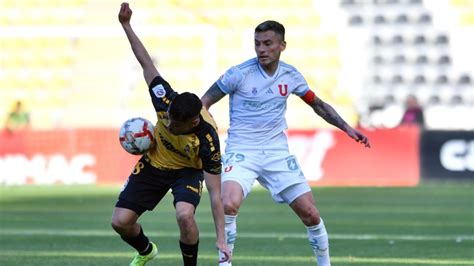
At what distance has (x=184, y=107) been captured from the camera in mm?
7781

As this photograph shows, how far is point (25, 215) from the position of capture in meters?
16.8

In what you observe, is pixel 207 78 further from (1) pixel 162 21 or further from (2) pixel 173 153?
(2) pixel 173 153

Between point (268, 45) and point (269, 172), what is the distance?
102 cm

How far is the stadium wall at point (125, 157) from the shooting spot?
24.6 meters

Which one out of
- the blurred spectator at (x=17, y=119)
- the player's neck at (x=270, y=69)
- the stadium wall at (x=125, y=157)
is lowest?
the stadium wall at (x=125, y=157)

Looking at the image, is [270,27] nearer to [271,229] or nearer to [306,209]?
[306,209]

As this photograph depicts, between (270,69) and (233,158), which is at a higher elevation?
(270,69)

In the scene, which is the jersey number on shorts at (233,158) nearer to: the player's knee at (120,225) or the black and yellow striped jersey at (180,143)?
the black and yellow striped jersey at (180,143)

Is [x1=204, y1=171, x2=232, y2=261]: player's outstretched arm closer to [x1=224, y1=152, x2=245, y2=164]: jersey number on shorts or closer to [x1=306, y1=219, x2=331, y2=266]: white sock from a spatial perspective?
[x1=224, y1=152, x2=245, y2=164]: jersey number on shorts

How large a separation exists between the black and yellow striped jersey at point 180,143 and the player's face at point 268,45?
840 mm

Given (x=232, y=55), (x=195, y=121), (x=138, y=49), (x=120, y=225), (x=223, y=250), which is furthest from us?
(x=232, y=55)

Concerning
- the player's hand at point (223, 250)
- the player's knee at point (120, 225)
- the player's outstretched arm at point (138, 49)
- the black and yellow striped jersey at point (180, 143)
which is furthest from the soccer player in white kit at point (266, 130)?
the player's hand at point (223, 250)

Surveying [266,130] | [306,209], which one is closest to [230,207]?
[306,209]

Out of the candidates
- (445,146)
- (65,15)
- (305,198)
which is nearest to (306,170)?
(445,146)
